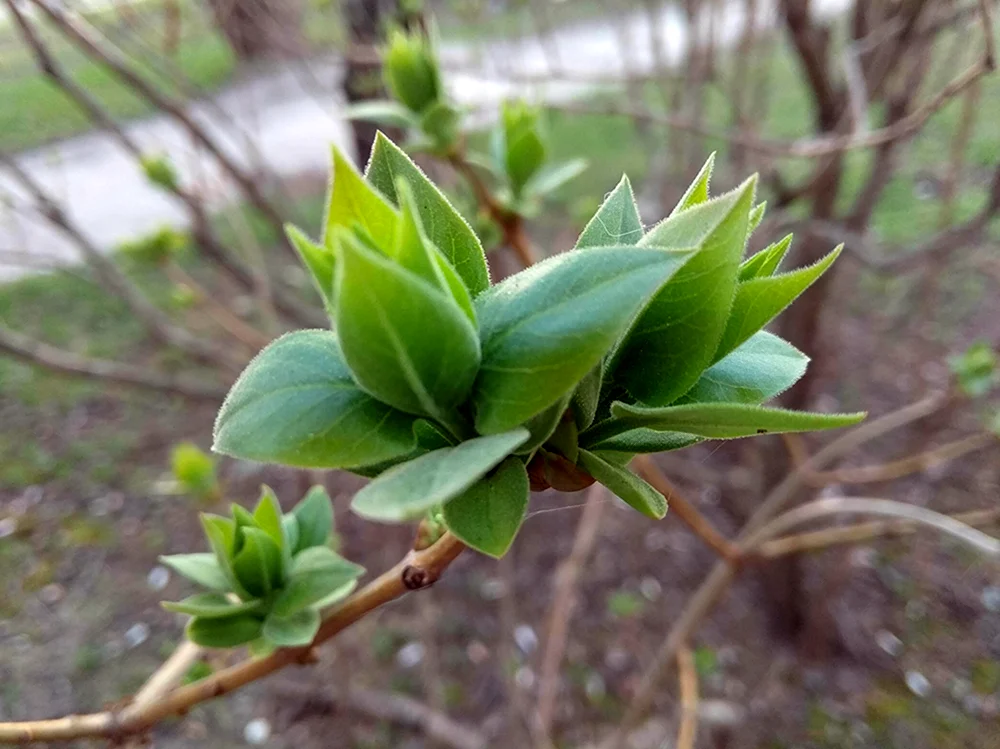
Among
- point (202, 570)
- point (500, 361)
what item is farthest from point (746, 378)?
point (202, 570)

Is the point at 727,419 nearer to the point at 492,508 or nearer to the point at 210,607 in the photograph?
the point at 492,508

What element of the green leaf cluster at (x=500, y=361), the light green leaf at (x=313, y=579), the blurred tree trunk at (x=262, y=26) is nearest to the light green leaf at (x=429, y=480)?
the green leaf cluster at (x=500, y=361)

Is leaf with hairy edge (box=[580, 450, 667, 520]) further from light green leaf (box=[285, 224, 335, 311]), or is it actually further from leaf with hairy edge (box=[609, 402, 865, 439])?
light green leaf (box=[285, 224, 335, 311])

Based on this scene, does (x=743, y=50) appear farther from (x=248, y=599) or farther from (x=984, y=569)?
(x=248, y=599)

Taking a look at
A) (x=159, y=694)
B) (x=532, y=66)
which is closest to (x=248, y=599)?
(x=159, y=694)

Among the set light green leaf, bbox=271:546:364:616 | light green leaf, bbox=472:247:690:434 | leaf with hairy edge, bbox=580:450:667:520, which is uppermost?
light green leaf, bbox=472:247:690:434

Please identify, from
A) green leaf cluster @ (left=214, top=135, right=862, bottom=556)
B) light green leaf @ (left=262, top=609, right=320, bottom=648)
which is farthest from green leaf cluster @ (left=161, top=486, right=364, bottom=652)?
green leaf cluster @ (left=214, top=135, right=862, bottom=556)

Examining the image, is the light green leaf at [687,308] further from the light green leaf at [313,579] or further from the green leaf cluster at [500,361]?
the light green leaf at [313,579]
